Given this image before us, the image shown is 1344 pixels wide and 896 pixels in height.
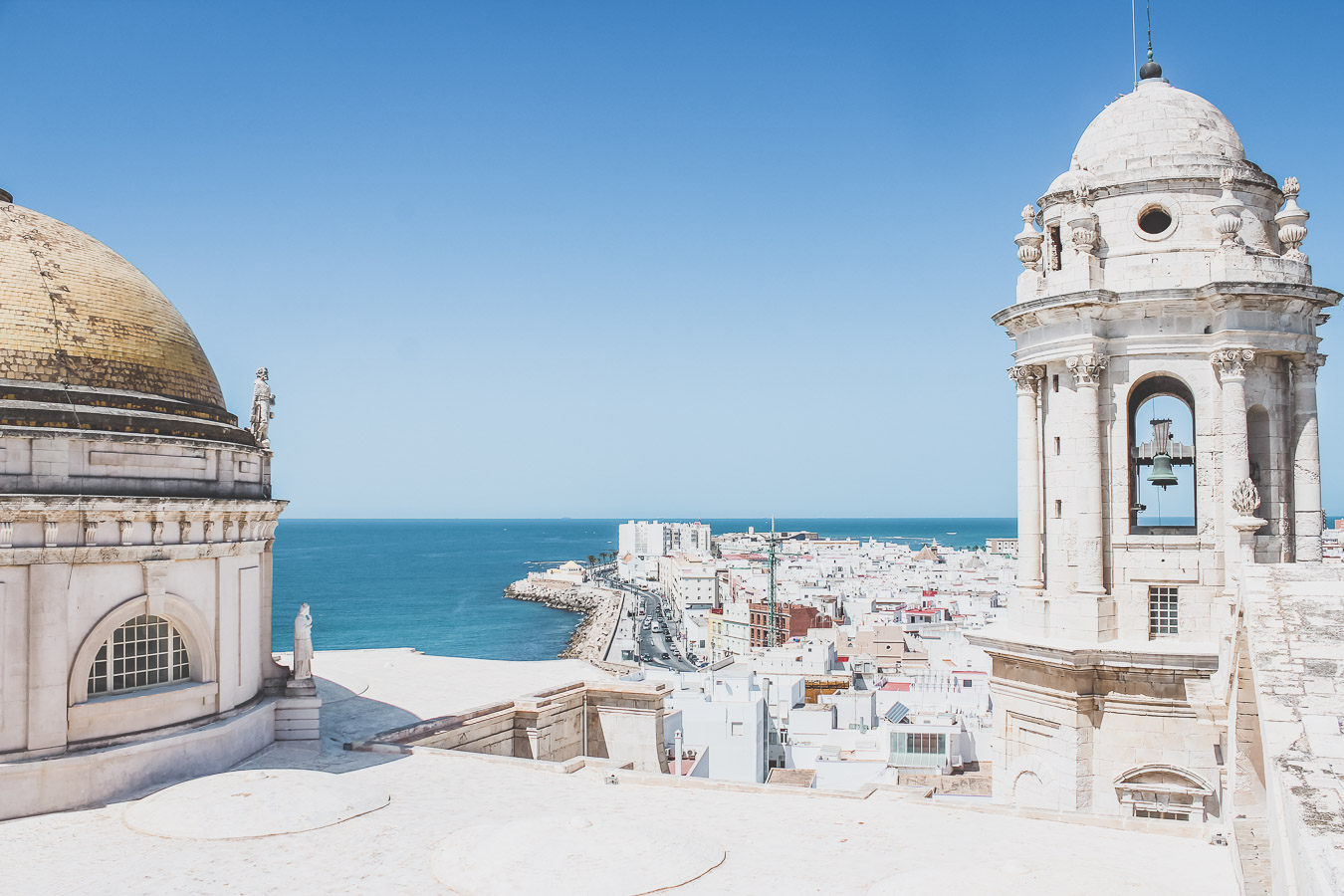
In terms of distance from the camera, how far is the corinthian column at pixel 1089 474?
1834 cm

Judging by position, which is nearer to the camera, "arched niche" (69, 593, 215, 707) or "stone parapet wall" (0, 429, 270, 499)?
"stone parapet wall" (0, 429, 270, 499)

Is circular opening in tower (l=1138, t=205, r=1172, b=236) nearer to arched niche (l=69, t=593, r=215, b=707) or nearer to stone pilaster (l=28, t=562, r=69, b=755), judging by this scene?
arched niche (l=69, t=593, r=215, b=707)

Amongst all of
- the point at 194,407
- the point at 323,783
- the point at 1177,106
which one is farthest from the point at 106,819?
the point at 1177,106

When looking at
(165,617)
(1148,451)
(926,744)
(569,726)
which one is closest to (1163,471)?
(1148,451)

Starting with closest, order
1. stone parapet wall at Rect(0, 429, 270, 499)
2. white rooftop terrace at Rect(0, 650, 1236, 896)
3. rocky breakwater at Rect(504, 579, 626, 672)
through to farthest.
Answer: white rooftop terrace at Rect(0, 650, 1236, 896), stone parapet wall at Rect(0, 429, 270, 499), rocky breakwater at Rect(504, 579, 626, 672)

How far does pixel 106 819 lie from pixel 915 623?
9886cm

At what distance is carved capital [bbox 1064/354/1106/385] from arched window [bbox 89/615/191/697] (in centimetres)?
1672

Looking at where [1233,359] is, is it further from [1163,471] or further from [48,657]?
[48,657]

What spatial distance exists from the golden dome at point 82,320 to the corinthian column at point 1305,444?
20079 mm

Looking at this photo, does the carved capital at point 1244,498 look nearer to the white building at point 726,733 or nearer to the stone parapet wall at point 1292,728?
the stone parapet wall at point 1292,728

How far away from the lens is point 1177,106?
63.4 ft

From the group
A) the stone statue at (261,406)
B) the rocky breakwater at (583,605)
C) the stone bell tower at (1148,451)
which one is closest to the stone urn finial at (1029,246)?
the stone bell tower at (1148,451)

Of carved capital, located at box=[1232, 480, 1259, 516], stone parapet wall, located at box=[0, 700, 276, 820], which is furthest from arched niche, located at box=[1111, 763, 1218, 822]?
stone parapet wall, located at box=[0, 700, 276, 820]

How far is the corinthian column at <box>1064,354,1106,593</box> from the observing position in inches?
722
